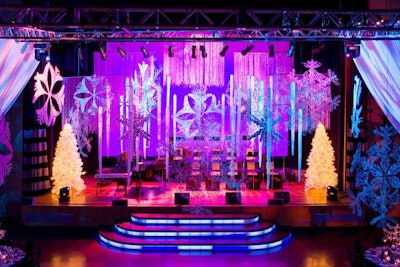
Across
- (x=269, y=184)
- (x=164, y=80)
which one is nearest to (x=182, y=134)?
(x=164, y=80)

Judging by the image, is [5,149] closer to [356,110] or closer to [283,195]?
[283,195]

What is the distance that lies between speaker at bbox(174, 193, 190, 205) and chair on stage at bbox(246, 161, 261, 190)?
2341 mm

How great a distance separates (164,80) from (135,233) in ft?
16.4

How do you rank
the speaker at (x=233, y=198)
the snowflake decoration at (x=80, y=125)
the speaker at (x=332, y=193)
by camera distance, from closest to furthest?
the speaker at (x=233, y=198) < the speaker at (x=332, y=193) < the snowflake decoration at (x=80, y=125)

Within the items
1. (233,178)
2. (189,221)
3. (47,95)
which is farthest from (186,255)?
(47,95)

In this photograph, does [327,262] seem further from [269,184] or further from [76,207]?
[76,207]

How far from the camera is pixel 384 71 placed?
1039 centimetres

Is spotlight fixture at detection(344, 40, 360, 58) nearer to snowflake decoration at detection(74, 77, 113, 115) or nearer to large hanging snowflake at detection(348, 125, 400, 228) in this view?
large hanging snowflake at detection(348, 125, 400, 228)

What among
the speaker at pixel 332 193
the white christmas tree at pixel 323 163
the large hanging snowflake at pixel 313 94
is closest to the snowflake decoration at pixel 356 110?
the large hanging snowflake at pixel 313 94

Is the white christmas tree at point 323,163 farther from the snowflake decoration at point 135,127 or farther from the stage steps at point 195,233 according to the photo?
the snowflake decoration at point 135,127

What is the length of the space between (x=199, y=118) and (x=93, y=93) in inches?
110

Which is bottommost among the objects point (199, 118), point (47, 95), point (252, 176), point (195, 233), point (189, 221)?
point (195, 233)

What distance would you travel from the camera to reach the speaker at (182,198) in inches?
491

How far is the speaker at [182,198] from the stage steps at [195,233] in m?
0.46
